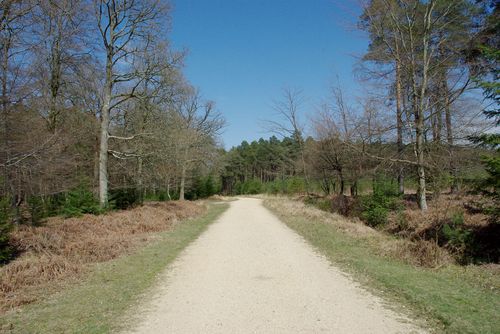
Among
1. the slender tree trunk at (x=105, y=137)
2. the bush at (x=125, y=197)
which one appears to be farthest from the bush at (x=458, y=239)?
the bush at (x=125, y=197)

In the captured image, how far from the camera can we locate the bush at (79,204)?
15.6 metres

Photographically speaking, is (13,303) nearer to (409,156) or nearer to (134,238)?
(134,238)

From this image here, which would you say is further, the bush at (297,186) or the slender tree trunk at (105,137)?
the bush at (297,186)

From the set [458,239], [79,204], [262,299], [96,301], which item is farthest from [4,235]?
[458,239]

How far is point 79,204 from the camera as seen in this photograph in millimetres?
16312

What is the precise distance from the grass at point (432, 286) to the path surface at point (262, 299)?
0.48 meters

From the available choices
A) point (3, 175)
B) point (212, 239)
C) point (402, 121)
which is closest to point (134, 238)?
point (212, 239)

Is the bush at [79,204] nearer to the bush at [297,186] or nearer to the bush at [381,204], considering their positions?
the bush at [381,204]

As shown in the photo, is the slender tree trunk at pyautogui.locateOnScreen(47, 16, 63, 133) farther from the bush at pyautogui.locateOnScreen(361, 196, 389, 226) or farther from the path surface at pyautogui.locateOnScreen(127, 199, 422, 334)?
the bush at pyautogui.locateOnScreen(361, 196, 389, 226)

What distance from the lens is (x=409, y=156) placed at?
17422 millimetres

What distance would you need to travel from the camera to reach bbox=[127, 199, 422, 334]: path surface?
475 centimetres

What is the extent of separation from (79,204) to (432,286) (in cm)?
1491

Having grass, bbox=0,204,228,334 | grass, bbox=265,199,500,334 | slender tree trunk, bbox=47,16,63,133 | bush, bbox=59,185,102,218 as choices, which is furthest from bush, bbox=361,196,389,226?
slender tree trunk, bbox=47,16,63,133

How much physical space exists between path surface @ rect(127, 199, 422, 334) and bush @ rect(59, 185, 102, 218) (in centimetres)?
847
